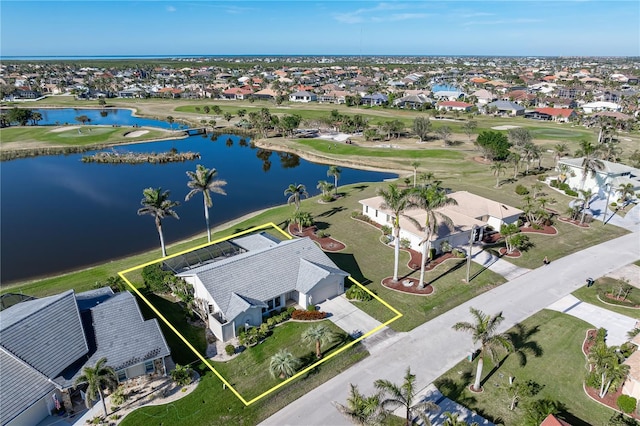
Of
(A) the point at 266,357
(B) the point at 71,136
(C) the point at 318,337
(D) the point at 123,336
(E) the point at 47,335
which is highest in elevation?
(B) the point at 71,136

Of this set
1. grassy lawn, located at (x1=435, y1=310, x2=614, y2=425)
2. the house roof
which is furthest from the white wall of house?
grassy lawn, located at (x1=435, y1=310, x2=614, y2=425)

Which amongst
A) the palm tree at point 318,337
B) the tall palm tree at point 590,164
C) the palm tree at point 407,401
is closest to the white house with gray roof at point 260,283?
the palm tree at point 318,337

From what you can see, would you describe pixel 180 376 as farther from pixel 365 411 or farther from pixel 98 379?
pixel 365 411

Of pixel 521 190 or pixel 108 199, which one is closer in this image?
pixel 521 190

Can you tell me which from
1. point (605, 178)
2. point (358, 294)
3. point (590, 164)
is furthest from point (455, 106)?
point (358, 294)

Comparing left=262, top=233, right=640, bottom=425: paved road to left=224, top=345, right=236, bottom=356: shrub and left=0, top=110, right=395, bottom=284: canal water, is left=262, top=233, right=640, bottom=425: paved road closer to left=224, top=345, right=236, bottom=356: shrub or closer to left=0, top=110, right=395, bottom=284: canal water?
left=224, top=345, right=236, bottom=356: shrub

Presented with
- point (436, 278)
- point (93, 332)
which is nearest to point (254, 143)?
point (436, 278)
